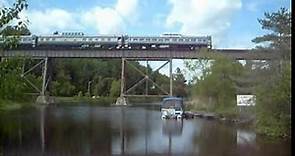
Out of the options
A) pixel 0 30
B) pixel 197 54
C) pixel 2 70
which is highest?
pixel 197 54

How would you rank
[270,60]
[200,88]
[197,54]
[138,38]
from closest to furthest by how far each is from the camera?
[270,60], [200,88], [197,54], [138,38]

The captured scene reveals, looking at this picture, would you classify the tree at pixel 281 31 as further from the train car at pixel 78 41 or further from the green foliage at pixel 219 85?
the train car at pixel 78 41

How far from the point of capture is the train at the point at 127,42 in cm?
2241

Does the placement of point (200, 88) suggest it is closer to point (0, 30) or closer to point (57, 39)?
point (57, 39)

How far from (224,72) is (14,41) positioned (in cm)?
1704

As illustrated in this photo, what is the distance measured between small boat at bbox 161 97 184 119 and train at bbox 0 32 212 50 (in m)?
3.88

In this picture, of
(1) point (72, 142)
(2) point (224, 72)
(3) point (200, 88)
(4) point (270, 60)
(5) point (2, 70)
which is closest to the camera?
(5) point (2, 70)

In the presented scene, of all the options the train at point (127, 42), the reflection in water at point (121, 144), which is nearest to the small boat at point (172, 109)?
the train at point (127, 42)

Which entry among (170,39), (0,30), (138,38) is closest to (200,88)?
(170,39)

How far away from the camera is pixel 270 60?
26.7ft

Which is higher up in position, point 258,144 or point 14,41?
point 14,41

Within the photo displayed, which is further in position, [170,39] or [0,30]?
[170,39]

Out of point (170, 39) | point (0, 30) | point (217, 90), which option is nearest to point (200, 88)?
point (217, 90)

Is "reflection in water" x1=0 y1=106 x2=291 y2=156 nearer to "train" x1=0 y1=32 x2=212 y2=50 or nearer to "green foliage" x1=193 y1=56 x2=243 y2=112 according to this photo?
"green foliage" x1=193 y1=56 x2=243 y2=112
